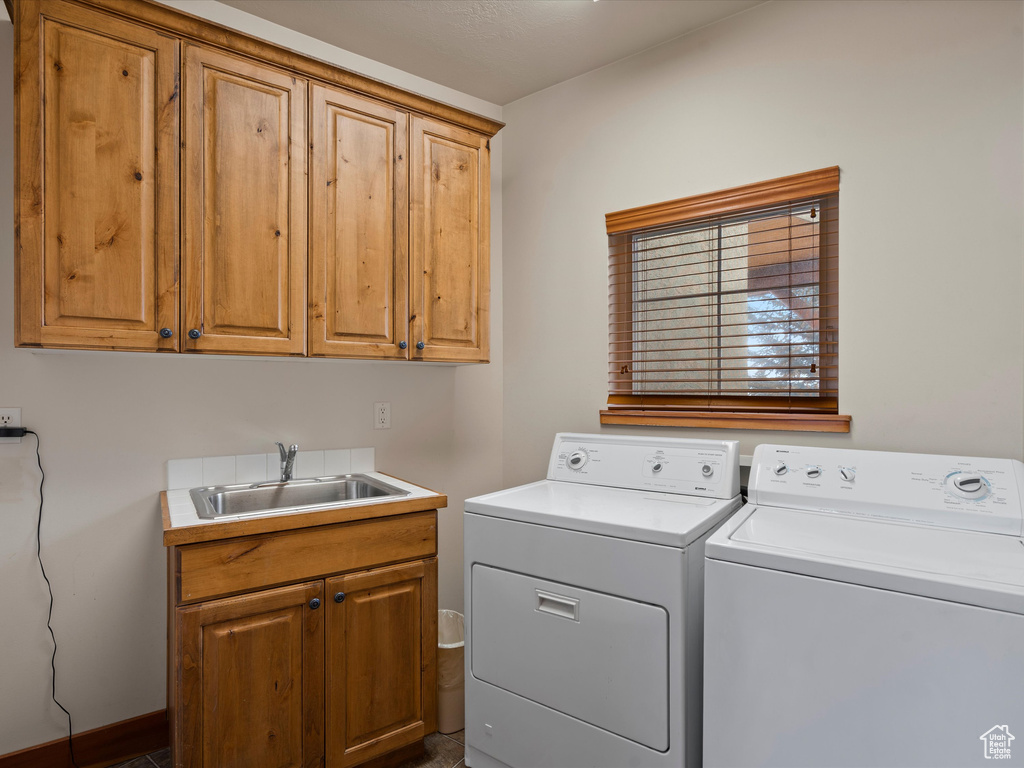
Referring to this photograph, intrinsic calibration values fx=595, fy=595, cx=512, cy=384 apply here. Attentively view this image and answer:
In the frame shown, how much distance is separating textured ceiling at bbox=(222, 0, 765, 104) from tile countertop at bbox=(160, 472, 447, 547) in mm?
1738

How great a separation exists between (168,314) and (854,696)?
1950mm

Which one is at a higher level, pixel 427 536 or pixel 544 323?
pixel 544 323

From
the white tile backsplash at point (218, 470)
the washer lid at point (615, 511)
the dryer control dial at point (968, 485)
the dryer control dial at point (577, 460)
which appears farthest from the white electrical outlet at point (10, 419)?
the dryer control dial at point (968, 485)

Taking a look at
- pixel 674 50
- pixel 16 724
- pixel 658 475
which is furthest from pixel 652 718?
pixel 674 50

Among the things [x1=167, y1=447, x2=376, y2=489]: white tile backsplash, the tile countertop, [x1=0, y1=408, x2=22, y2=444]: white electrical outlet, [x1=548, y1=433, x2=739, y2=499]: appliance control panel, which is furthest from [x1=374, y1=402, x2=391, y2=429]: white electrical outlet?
[x1=0, y1=408, x2=22, y2=444]: white electrical outlet

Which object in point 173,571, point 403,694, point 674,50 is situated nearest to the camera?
point 173,571

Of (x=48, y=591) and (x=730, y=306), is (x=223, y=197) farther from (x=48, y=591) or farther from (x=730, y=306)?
(x=730, y=306)

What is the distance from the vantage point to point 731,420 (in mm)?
2164

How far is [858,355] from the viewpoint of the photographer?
6.33 ft

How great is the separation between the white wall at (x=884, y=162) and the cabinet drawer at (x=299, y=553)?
3.37 ft

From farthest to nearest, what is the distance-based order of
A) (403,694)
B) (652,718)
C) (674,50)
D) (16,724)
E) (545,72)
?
1. (545,72)
2. (674,50)
3. (403,694)
4. (16,724)
5. (652,718)

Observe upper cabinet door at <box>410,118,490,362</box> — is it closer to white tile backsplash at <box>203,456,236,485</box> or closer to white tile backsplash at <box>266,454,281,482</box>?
white tile backsplash at <box>266,454,281,482</box>

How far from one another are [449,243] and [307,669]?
1545mm

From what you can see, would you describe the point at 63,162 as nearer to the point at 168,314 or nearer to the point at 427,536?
the point at 168,314
